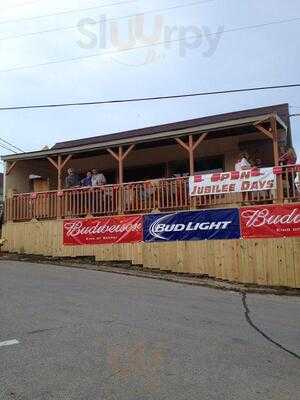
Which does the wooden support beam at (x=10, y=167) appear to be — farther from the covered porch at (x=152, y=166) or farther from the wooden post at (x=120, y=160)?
the wooden post at (x=120, y=160)

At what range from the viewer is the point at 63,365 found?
6043mm

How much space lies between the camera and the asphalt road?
5.37 metres

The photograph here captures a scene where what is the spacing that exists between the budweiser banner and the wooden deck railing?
0.19m

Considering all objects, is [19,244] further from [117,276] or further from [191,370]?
[191,370]

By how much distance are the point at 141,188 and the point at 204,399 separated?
37.2 feet

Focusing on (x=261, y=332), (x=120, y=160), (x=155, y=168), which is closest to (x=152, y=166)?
(x=155, y=168)

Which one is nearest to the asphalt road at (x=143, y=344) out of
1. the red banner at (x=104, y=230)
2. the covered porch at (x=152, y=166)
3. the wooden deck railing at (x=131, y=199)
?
the wooden deck railing at (x=131, y=199)

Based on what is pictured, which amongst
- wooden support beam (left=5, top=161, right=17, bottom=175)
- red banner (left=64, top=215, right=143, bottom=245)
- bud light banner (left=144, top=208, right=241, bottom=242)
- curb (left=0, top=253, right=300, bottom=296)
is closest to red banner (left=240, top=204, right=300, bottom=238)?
bud light banner (left=144, top=208, right=241, bottom=242)

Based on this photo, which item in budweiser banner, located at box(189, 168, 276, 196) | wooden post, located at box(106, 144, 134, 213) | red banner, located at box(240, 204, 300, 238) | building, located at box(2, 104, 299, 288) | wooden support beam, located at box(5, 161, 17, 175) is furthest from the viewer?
wooden support beam, located at box(5, 161, 17, 175)

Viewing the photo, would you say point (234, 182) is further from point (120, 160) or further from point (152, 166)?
point (152, 166)

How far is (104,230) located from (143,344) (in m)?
9.26

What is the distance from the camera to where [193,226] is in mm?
14719

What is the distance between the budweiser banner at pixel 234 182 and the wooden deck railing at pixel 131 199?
0.61 feet

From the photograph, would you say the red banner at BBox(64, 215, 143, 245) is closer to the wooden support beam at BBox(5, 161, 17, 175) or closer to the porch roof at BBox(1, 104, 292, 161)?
the porch roof at BBox(1, 104, 292, 161)
